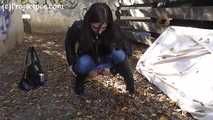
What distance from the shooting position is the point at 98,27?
470cm

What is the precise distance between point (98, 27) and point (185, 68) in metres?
1.18

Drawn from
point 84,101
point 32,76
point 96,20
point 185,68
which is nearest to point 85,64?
point 84,101

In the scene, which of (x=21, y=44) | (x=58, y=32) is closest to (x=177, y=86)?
(x=21, y=44)

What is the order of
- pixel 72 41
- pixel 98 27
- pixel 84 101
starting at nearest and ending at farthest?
1. pixel 98 27
2. pixel 72 41
3. pixel 84 101

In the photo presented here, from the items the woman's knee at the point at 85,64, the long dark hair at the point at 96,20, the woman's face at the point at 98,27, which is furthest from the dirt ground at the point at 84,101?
the woman's face at the point at 98,27

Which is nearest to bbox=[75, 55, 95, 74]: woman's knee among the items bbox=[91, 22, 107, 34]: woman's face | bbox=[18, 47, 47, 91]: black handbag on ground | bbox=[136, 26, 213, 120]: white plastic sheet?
bbox=[91, 22, 107, 34]: woman's face

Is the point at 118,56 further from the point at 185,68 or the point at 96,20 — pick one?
the point at 185,68

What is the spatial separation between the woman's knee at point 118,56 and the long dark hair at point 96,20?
0.57 feet

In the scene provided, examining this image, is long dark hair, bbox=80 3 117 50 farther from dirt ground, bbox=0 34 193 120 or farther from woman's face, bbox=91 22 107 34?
dirt ground, bbox=0 34 193 120

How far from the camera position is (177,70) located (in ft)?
17.4

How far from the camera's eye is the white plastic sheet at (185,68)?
460 cm

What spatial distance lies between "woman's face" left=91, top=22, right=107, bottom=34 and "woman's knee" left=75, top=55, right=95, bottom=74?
35 cm

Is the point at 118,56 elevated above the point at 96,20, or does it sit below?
below

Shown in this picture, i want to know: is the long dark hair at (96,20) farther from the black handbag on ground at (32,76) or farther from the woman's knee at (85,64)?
the black handbag on ground at (32,76)
